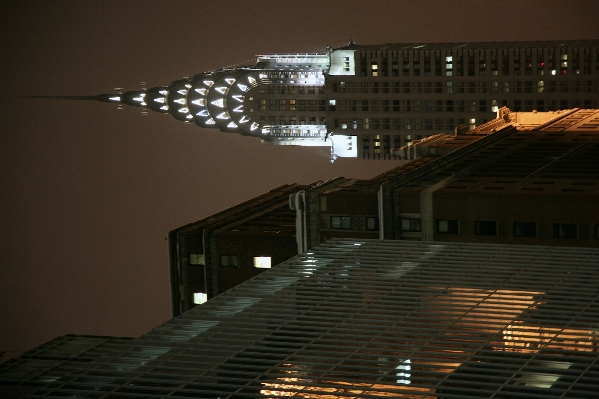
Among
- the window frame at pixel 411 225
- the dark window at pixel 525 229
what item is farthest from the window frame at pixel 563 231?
the window frame at pixel 411 225

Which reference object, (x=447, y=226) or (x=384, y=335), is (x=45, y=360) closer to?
(x=447, y=226)

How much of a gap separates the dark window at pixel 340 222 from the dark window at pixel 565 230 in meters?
19.2

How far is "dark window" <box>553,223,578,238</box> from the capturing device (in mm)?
102062

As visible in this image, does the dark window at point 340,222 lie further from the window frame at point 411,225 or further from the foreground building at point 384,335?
the foreground building at point 384,335

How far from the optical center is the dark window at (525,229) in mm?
103625

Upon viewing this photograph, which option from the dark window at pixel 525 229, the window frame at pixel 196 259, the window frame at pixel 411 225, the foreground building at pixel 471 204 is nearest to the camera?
the foreground building at pixel 471 204

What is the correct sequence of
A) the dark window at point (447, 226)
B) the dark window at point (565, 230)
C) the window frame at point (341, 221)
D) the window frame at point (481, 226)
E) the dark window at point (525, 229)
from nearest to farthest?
the dark window at point (565, 230) < the dark window at point (525, 229) < the window frame at point (481, 226) < the dark window at point (447, 226) < the window frame at point (341, 221)

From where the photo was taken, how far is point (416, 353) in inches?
2345

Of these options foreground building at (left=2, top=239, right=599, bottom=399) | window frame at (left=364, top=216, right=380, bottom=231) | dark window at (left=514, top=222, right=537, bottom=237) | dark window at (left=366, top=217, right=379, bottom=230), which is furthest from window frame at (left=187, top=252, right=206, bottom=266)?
foreground building at (left=2, top=239, right=599, bottom=399)

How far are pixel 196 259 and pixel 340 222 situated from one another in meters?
22.4

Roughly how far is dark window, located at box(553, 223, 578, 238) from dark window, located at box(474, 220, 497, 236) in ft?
15.8

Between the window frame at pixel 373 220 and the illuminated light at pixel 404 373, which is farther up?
the window frame at pixel 373 220

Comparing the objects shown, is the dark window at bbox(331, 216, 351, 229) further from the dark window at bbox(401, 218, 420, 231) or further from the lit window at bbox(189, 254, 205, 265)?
the lit window at bbox(189, 254, 205, 265)

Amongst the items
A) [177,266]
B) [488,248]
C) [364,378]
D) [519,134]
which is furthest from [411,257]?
[519,134]
